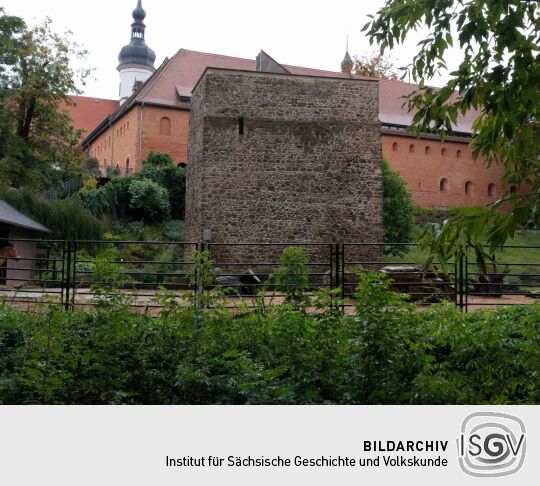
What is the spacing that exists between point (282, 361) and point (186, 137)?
36.3m

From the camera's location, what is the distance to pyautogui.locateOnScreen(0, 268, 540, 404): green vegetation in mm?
4641

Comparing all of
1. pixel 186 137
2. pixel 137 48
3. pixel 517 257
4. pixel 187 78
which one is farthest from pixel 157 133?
pixel 137 48

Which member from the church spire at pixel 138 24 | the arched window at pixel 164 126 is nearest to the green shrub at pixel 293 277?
the arched window at pixel 164 126

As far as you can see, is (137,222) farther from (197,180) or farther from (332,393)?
(332,393)

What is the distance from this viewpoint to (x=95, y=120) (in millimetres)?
67250

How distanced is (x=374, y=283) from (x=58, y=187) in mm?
29739

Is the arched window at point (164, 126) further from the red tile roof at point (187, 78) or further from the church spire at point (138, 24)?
the church spire at point (138, 24)

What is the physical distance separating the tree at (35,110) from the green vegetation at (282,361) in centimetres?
2348

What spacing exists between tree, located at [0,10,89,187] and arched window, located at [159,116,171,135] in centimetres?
1090

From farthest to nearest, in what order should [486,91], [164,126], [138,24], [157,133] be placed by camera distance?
[138,24] → [164,126] → [157,133] → [486,91]

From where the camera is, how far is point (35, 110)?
93.6ft

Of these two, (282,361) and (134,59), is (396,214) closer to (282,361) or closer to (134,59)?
(282,361)

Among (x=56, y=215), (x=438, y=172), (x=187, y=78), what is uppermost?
(x=187, y=78)

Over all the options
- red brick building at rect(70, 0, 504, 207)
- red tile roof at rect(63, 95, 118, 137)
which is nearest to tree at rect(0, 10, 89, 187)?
red brick building at rect(70, 0, 504, 207)
